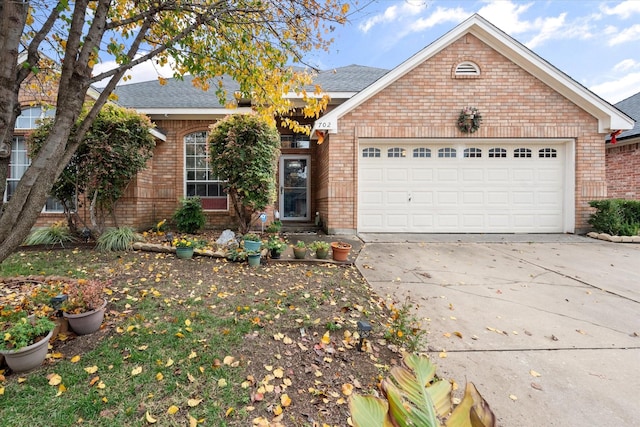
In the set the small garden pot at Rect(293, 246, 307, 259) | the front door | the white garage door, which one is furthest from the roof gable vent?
the small garden pot at Rect(293, 246, 307, 259)

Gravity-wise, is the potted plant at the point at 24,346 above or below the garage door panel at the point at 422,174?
below

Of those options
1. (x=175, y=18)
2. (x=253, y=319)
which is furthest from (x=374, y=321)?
(x=175, y=18)

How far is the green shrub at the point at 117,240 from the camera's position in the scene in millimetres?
5622

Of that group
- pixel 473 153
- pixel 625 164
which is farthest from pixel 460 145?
pixel 625 164

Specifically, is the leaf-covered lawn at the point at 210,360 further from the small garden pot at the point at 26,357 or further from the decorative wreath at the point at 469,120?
the decorative wreath at the point at 469,120

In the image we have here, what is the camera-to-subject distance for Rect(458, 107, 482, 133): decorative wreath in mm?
7746

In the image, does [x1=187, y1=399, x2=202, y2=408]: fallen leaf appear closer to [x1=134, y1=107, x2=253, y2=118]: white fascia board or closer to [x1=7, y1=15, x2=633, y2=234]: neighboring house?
[x1=7, y1=15, x2=633, y2=234]: neighboring house

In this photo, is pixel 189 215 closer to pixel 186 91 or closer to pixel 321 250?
pixel 321 250

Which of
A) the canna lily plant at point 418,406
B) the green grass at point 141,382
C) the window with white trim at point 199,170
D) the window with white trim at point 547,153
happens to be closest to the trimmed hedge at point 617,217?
the window with white trim at point 547,153

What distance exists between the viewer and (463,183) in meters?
8.16

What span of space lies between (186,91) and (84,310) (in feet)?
29.9

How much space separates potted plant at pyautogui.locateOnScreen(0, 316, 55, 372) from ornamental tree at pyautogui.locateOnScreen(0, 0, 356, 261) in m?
0.63

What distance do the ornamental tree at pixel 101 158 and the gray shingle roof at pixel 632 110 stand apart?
14.3 meters

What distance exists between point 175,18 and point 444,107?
6750 mm
